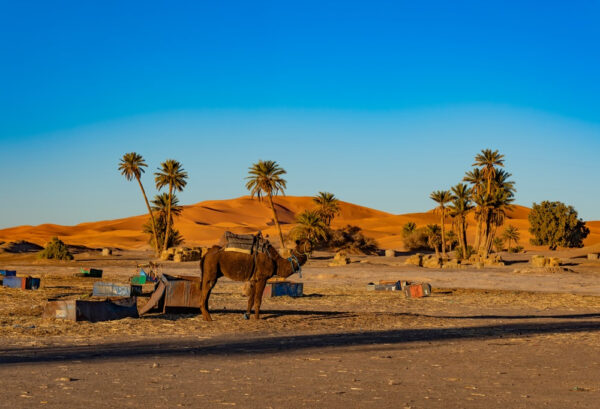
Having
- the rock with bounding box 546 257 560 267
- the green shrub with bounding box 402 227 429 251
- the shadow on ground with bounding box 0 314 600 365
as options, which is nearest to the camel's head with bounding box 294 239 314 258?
the shadow on ground with bounding box 0 314 600 365

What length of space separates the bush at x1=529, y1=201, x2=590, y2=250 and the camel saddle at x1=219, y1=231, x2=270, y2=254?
96849 mm

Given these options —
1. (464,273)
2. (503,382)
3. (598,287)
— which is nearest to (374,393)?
(503,382)

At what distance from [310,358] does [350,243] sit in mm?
72837

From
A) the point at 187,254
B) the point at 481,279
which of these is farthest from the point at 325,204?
the point at 481,279

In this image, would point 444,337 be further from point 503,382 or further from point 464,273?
point 464,273

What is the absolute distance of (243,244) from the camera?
61.1 feet

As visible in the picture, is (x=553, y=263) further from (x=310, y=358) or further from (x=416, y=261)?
(x=310, y=358)

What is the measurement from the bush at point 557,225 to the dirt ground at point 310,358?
292 feet

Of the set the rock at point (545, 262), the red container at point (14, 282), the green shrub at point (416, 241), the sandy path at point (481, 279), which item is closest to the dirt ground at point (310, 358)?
the red container at point (14, 282)

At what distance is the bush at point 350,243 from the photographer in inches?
3322

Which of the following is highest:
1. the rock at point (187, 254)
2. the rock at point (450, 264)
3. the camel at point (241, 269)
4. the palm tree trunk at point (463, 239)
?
the palm tree trunk at point (463, 239)

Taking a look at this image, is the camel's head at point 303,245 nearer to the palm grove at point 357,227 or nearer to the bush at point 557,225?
the palm grove at point 357,227

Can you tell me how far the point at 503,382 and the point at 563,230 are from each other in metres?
104

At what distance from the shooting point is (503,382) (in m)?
10.3
